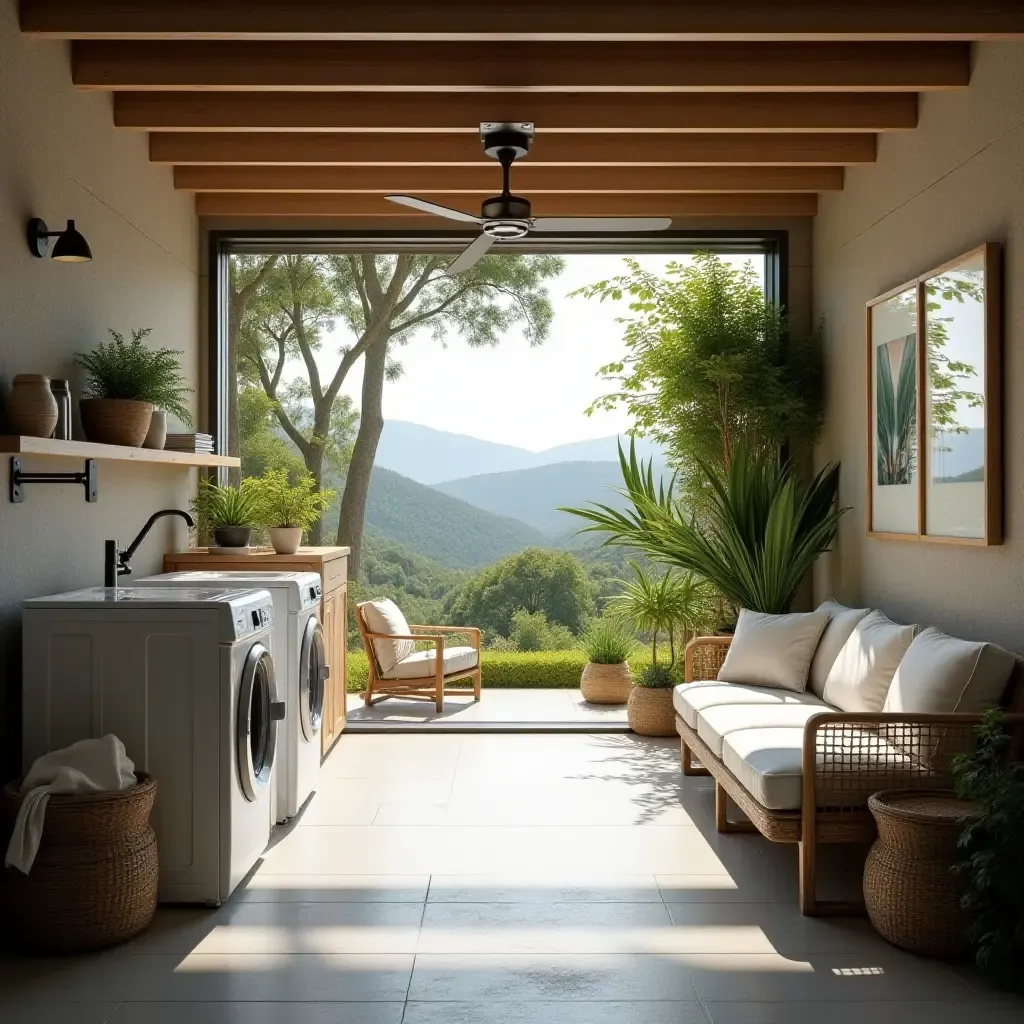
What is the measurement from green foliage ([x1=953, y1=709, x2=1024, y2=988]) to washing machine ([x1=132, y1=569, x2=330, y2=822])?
8.87 feet

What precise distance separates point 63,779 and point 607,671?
4.70 m

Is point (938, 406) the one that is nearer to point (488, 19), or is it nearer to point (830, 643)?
point (830, 643)

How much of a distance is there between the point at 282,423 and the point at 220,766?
21.5ft

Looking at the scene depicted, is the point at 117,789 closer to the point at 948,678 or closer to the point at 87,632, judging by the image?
the point at 87,632

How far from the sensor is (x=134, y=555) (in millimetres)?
5332

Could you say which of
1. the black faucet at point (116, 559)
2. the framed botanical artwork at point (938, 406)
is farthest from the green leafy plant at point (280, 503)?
the framed botanical artwork at point (938, 406)

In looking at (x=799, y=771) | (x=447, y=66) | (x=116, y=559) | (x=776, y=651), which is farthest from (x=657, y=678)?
(x=447, y=66)

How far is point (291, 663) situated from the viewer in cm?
484

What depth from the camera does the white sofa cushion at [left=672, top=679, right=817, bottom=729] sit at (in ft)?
16.1

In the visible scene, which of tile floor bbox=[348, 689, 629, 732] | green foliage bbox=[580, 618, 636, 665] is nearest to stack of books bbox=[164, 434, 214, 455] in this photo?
tile floor bbox=[348, 689, 629, 732]

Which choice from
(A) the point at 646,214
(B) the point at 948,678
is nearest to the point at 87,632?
(B) the point at 948,678

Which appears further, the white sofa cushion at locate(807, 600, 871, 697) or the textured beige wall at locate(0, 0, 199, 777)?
the white sofa cushion at locate(807, 600, 871, 697)

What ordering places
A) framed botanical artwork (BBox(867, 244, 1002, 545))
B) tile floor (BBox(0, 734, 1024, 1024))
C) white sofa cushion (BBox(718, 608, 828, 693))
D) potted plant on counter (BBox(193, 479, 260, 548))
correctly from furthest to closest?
potted plant on counter (BBox(193, 479, 260, 548)), white sofa cushion (BBox(718, 608, 828, 693)), framed botanical artwork (BBox(867, 244, 1002, 545)), tile floor (BBox(0, 734, 1024, 1024))

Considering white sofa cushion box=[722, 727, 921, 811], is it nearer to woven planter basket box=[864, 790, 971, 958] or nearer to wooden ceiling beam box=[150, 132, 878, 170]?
woven planter basket box=[864, 790, 971, 958]
